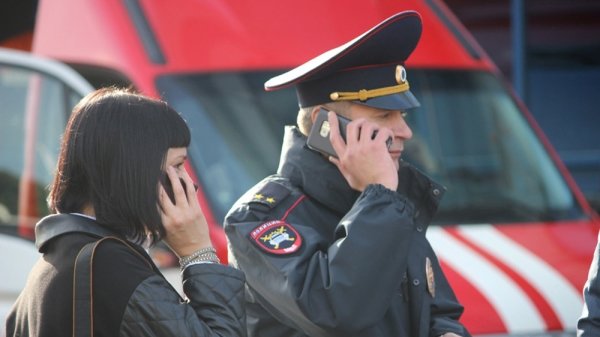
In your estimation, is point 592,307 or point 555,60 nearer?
point 592,307

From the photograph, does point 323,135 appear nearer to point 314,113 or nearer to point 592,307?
point 314,113

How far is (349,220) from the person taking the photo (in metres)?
2.71

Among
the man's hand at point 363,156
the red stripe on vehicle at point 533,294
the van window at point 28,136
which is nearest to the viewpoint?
the man's hand at point 363,156

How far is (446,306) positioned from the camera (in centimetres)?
304

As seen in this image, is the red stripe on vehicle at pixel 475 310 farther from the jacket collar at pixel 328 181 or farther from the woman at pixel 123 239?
the woman at pixel 123 239

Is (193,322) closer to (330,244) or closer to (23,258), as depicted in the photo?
(330,244)

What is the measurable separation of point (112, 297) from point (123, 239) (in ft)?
0.46

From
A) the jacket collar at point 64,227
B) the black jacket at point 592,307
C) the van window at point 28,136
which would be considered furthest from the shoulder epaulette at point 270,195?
the van window at point 28,136

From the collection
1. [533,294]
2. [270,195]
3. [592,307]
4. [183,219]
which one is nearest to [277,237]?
[270,195]

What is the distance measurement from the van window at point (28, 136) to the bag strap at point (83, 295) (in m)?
3.20

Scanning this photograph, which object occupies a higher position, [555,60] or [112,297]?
[112,297]

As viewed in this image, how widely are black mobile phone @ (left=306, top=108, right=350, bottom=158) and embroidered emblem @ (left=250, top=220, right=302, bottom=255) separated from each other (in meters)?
0.21

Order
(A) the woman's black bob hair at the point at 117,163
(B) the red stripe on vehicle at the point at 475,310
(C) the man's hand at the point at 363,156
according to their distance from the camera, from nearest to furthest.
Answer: (A) the woman's black bob hair at the point at 117,163, (C) the man's hand at the point at 363,156, (B) the red stripe on vehicle at the point at 475,310

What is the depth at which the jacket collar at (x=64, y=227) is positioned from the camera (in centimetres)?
245
